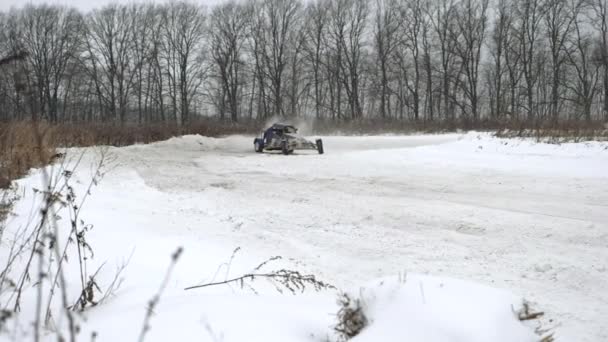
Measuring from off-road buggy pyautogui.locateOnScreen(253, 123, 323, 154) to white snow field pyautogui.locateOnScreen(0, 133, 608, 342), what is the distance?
23.2 feet

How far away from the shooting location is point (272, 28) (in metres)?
47.0

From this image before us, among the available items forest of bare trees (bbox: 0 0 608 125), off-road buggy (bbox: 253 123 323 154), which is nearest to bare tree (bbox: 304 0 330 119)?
forest of bare trees (bbox: 0 0 608 125)

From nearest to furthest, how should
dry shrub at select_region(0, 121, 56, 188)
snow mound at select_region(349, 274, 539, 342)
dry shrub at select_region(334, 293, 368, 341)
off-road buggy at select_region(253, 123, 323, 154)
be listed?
1. snow mound at select_region(349, 274, 539, 342)
2. dry shrub at select_region(334, 293, 368, 341)
3. dry shrub at select_region(0, 121, 56, 188)
4. off-road buggy at select_region(253, 123, 323, 154)

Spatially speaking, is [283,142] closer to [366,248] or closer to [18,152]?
[18,152]

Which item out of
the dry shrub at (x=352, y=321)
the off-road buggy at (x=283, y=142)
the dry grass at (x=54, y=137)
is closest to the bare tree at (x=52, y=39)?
the dry grass at (x=54, y=137)

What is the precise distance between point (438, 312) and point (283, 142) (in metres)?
15.4

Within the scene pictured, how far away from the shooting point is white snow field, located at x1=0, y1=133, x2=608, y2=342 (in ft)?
6.70

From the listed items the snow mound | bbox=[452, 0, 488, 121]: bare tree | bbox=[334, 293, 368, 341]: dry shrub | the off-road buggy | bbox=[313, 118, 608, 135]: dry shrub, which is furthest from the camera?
bbox=[452, 0, 488, 121]: bare tree

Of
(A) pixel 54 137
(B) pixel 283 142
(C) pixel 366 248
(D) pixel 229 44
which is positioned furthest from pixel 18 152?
(D) pixel 229 44

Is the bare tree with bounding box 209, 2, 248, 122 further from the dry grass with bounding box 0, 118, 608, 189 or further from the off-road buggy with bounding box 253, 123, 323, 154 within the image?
the off-road buggy with bounding box 253, 123, 323, 154

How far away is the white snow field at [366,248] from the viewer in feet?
6.70

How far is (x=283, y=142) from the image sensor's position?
17.1 metres

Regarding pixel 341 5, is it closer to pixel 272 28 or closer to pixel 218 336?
pixel 272 28

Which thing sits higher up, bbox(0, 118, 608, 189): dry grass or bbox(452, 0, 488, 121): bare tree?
bbox(452, 0, 488, 121): bare tree
